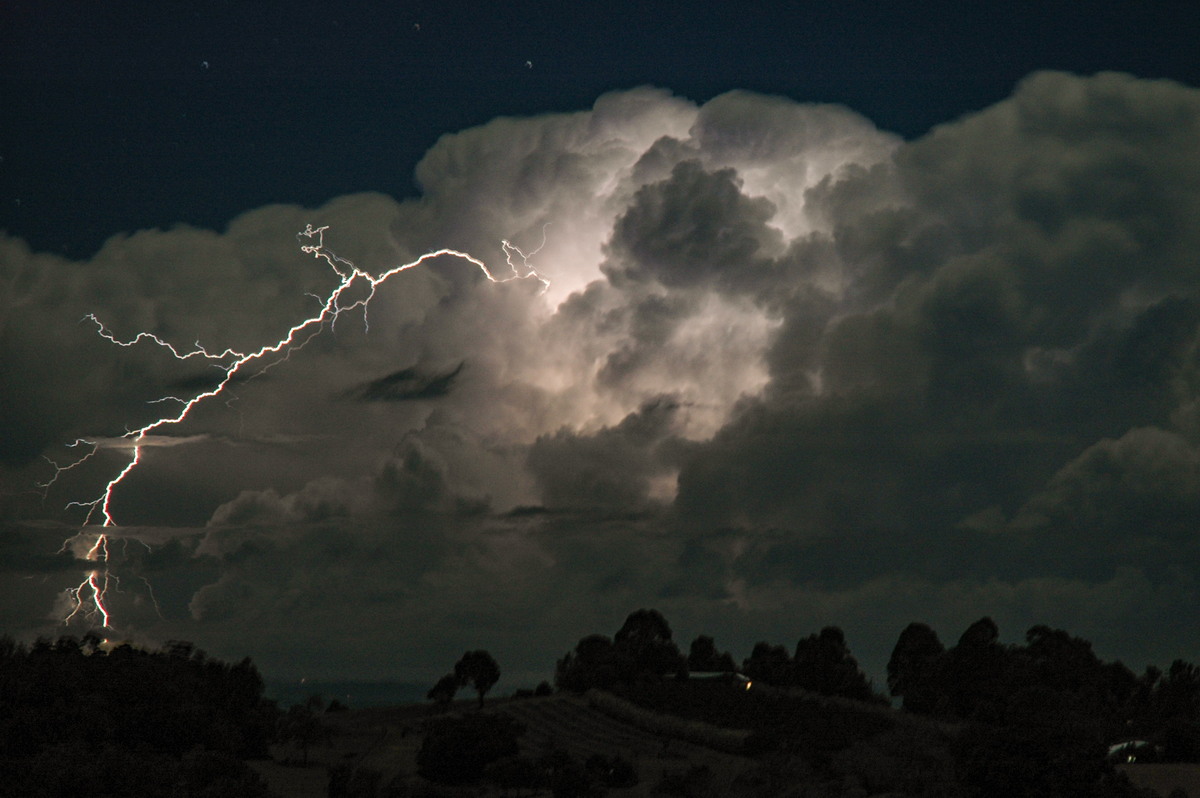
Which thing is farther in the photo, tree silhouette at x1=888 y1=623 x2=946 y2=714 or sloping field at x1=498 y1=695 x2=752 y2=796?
tree silhouette at x1=888 y1=623 x2=946 y2=714

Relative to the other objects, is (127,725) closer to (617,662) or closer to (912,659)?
(617,662)

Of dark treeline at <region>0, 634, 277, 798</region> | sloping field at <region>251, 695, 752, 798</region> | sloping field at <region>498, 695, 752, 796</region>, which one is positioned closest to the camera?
dark treeline at <region>0, 634, 277, 798</region>

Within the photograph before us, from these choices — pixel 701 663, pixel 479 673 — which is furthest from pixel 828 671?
pixel 479 673

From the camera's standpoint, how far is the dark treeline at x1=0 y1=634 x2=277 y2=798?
47000mm

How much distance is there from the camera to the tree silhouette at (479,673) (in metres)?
96.4

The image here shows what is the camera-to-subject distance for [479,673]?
96.5m

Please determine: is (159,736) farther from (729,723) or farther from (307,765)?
(729,723)

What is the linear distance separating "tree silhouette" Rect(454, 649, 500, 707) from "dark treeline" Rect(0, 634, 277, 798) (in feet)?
56.5

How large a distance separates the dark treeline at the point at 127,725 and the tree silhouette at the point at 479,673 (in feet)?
56.5

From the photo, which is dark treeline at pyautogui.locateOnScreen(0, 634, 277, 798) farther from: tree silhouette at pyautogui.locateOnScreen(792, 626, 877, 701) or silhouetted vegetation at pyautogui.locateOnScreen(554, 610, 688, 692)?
tree silhouette at pyautogui.locateOnScreen(792, 626, 877, 701)

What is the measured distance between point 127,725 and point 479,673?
35.7m

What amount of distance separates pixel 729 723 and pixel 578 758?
1523 cm

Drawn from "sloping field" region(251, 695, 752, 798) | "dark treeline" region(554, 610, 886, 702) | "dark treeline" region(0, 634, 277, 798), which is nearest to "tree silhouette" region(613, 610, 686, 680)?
"dark treeline" region(554, 610, 886, 702)

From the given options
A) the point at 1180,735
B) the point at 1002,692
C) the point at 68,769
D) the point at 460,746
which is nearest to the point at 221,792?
the point at 68,769
